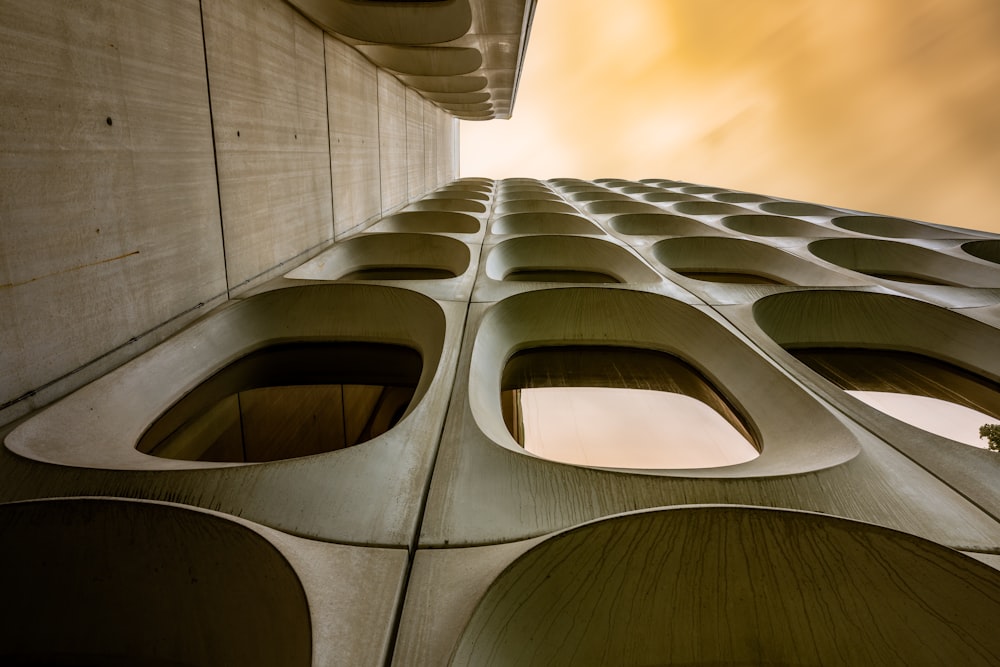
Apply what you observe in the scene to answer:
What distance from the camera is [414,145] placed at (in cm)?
1089

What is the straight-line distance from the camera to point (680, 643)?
1.31 meters

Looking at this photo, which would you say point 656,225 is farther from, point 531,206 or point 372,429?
point 372,429

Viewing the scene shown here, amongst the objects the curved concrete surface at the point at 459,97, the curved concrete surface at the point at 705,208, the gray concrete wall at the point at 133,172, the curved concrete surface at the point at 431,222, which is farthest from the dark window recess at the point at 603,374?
the curved concrete surface at the point at 459,97

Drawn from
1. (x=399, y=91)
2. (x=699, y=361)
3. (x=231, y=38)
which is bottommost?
(x=699, y=361)

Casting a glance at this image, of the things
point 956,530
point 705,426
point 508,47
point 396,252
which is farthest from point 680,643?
point 508,47

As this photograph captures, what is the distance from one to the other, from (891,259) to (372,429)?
6089mm

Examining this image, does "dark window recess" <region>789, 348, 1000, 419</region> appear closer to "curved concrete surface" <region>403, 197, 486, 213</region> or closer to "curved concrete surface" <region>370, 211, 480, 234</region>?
"curved concrete surface" <region>370, 211, 480, 234</region>

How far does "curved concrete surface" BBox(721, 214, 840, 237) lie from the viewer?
6582 millimetres

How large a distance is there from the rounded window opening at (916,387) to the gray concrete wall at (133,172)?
143 inches

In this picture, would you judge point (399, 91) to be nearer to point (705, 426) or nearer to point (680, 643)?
point (705, 426)

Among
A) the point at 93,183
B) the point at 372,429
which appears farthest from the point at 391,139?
the point at 372,429

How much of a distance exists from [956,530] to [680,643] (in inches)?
36.2

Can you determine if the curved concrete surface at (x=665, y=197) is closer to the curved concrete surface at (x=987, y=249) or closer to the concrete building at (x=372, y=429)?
the curved concrete surface at (x=987, y=249)

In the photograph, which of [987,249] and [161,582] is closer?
[161,582]
